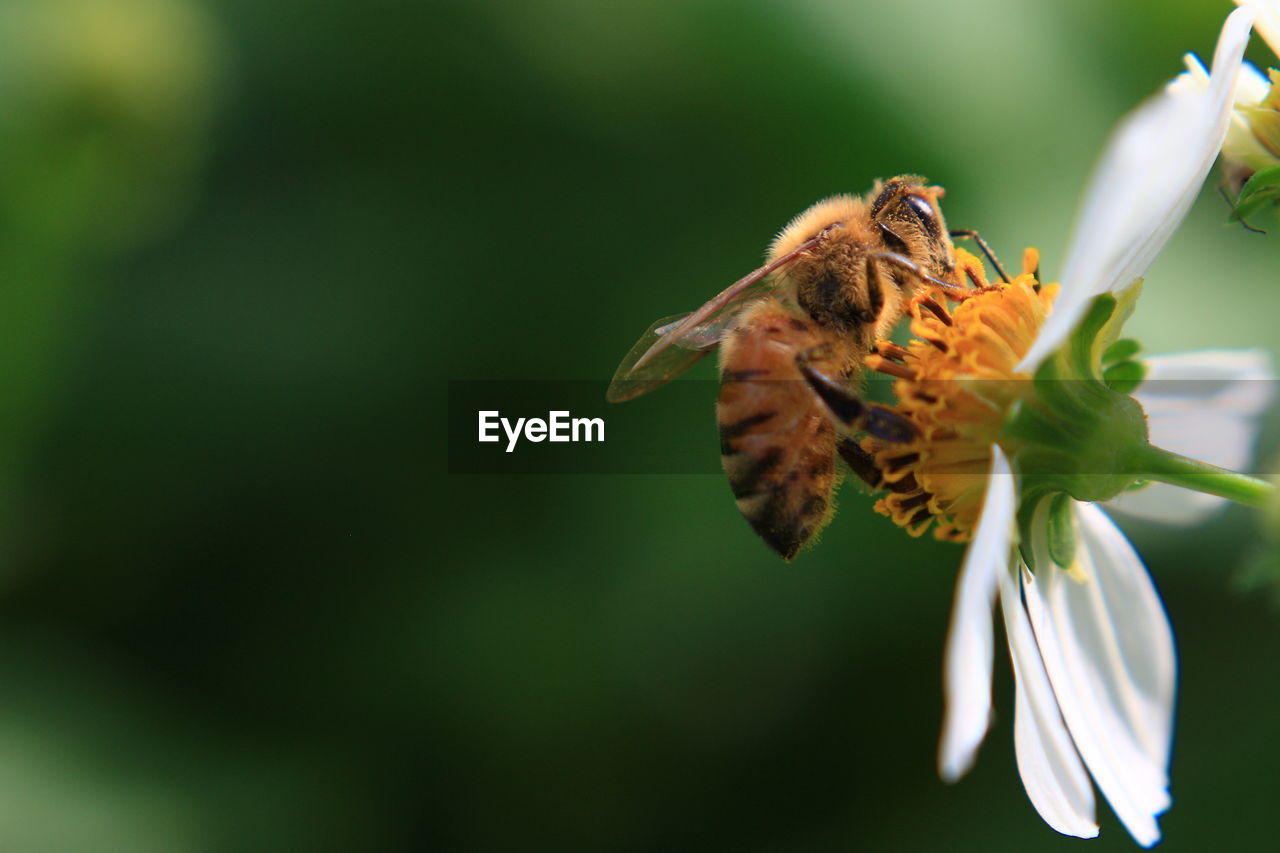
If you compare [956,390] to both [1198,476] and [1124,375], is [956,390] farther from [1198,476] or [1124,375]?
[1198,476]

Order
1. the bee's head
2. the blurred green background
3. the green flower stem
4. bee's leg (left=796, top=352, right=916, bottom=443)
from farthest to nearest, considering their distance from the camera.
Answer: the blurred green background, the bee's head, bee's leg (left=796, top=352, right=916, bottom=443), the green flower stem

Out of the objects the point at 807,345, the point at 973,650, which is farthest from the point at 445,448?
the point at 973,650

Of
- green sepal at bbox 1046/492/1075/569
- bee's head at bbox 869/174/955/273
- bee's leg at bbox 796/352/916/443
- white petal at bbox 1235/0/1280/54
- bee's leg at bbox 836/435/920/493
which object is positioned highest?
white petal at bbox 1235/0/1280/54

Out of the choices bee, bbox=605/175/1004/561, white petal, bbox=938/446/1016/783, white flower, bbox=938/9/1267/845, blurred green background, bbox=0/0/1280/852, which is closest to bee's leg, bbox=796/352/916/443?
bee, bbox=605/175/1004/561

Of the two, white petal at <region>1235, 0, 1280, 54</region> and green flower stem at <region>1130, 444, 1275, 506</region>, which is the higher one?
white petal at <region>1235, 0, 1280, 54</region>

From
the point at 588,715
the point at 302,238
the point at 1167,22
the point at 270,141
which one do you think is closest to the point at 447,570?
the point at 588,715

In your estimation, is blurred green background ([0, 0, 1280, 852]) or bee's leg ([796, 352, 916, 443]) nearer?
bee's leg ([796, 352, 916, 443])

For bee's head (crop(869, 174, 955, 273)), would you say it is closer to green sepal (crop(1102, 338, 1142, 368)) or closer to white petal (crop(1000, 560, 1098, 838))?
green sepal (crop(1102, 338, 1142, 368))
